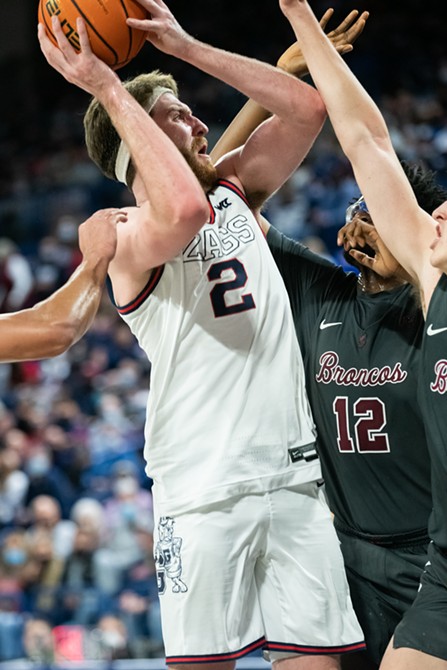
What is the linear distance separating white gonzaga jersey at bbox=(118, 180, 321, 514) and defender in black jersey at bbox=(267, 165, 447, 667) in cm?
21

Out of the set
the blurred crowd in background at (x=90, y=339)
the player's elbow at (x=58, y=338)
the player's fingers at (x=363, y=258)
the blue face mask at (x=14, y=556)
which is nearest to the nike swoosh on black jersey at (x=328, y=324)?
the player's fingers at (x=363, y=258)

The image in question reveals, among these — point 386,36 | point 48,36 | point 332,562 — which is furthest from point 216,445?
point 386,36

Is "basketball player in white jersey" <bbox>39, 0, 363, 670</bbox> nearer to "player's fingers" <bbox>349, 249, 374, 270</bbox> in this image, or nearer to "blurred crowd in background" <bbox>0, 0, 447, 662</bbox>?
"player's fingers" <bbox>349, 249, 374, 270</bbox>

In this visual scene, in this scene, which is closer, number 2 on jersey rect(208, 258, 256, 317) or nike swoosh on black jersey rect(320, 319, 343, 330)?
number 2 on jersey rect(208, 258, 256, 317)

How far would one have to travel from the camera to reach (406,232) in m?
3.48

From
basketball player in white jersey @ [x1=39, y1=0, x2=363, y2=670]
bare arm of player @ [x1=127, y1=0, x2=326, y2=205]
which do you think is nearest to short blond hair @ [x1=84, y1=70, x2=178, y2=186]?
basketball player in white jersey @ [x1=39, y1=0, x2=363, y2=670]

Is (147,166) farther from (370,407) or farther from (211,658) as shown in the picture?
(211,658)

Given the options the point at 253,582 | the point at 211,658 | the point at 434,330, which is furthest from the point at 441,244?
the point at 211,658

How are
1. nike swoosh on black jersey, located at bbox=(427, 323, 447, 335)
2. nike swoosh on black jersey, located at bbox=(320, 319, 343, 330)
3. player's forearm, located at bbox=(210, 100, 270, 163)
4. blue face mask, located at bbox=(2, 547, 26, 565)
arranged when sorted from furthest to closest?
blue face mask, located at bbox=(2, 547, 26, 565) < player's forearm, located at bbox=(210, 100, 270, 163) < nike swoosh on black jersey, located at bbox=(320, 319, 343, 330) < nike swoosh on black jersey, located at bbox=(427, 323, 447, 335)

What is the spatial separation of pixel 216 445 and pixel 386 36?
481 inches

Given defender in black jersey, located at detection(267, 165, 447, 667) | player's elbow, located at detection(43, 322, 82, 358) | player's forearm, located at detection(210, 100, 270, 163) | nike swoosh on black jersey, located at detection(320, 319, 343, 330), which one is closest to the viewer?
player's elbow, located at detection(43, 322, 82, 358)

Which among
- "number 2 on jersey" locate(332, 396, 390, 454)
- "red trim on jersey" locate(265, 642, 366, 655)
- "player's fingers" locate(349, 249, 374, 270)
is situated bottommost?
"red trim on jersey" locate(265, 642, 366, 655)

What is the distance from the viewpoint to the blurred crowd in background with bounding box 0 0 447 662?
7.70 m

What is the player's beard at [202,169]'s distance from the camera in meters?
3.78
